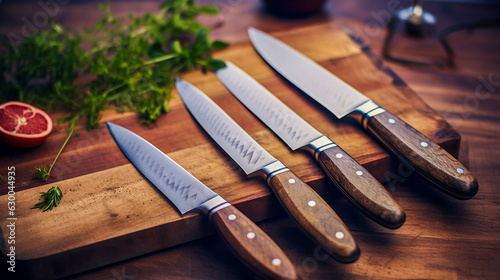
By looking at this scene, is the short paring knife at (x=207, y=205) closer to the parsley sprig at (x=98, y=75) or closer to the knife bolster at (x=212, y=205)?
the knife bolster at (x=212, y=205)

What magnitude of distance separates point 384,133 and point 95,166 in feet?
2.74

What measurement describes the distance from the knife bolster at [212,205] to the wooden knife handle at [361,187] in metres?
0.29

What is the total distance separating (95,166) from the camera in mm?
1232

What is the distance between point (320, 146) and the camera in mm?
1188

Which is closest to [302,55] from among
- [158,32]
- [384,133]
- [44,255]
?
[384,133]

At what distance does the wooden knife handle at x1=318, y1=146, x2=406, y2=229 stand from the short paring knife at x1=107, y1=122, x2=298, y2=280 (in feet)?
0.81

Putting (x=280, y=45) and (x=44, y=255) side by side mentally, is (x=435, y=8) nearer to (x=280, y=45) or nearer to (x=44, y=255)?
(x=280, y=45)

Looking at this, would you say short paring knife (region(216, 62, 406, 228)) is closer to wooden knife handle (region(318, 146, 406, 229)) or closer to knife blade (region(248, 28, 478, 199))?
wooden knife handle (region(318, 146, 406, 229))

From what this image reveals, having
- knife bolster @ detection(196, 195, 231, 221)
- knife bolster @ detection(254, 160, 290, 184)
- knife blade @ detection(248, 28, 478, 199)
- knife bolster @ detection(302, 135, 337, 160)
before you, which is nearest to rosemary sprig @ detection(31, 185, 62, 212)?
knife bolster @ detection(196, 195, 231, 221)

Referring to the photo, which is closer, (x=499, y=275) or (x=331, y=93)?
(x=499, y=275)

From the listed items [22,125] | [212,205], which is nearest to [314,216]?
[212,205]

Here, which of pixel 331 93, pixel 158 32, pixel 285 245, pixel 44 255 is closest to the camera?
pixel 44 255

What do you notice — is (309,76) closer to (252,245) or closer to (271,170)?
(271,170)

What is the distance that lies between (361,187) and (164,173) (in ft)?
1.71
